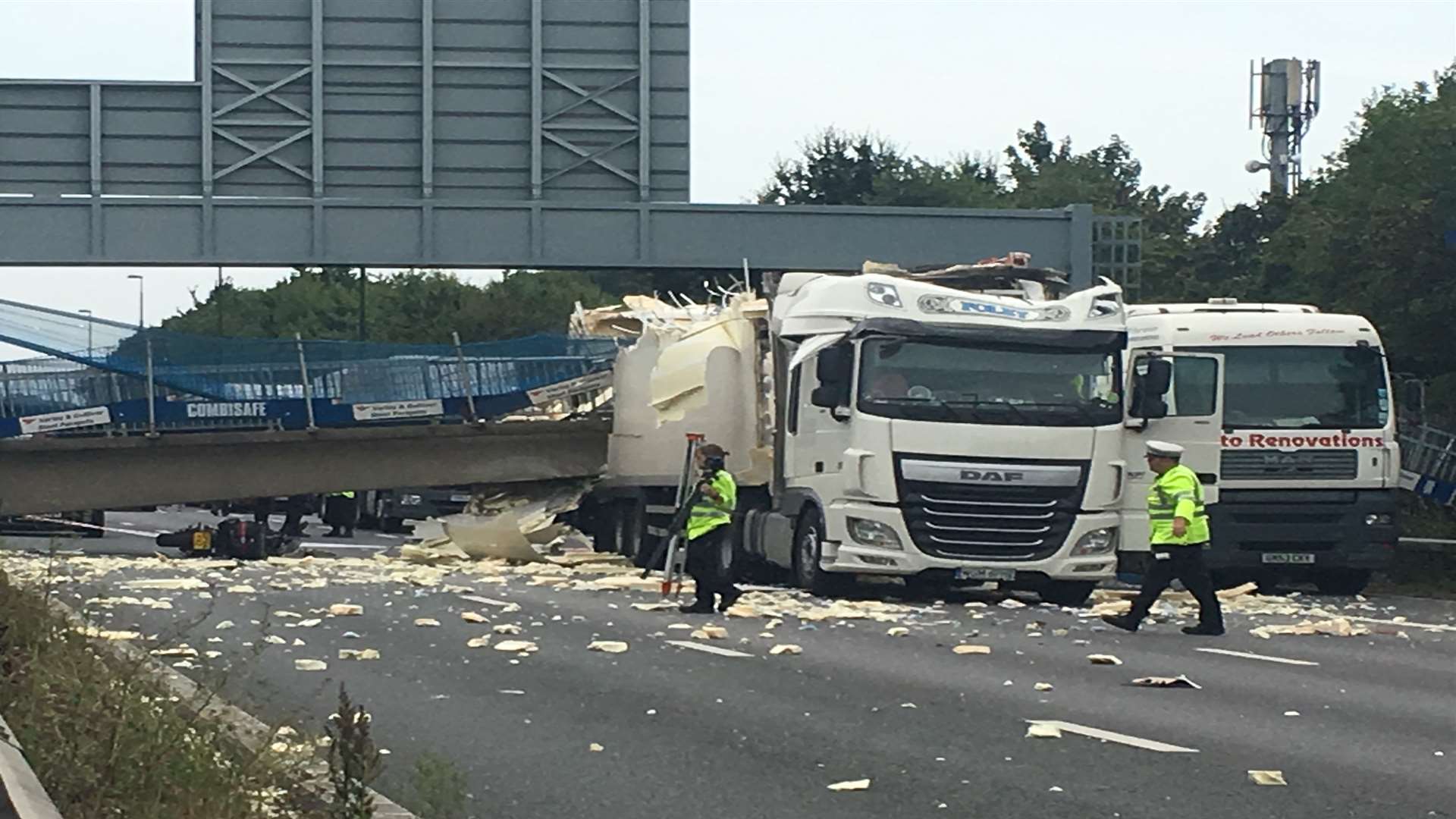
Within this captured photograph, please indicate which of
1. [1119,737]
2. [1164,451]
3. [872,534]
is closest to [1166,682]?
[1119,737]

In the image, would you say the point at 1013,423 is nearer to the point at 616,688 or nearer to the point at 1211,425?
the point at 1211,425

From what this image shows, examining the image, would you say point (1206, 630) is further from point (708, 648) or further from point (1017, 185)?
point (1017, 185)

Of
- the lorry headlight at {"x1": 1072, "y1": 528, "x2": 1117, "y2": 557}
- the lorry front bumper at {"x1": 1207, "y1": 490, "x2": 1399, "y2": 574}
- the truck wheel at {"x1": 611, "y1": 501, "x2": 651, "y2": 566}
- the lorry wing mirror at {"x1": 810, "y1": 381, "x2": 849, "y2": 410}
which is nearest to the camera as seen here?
the lorry wing mirror at {"x1": 810, "y1": 381, "x2": 849, "y2": 410}

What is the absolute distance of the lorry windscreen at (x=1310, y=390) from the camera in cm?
2405

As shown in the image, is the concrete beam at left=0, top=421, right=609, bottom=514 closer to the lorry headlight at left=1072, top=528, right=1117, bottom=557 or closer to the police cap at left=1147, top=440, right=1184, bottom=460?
the lorry headlight at left=1072, top=528, right=1117, bottom=557

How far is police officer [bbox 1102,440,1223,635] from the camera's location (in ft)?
60.4

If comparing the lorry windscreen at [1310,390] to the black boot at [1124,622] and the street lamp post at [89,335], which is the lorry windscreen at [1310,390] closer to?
the black boot at [1124,622]

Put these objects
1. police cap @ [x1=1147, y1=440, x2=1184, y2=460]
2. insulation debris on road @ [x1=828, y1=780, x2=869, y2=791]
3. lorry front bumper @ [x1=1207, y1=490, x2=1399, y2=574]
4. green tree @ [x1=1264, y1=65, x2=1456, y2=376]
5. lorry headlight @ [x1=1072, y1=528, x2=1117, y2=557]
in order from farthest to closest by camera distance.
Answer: green tree @ [x1=1264, y1=65, x2=1456, y2=376] < lorry front bumper @ [x1=1207, y1=490, x2=1399, y2=574] < lorry headlight @ [x1=1072, y1=528, x2=1117, y2=557] < police cap @ [x1=1147, y1=440, x2=1184, y2=460] < insulation debris on road @ [x1=828, y1=780, x2=869, y2=791]

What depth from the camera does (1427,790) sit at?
9.76 metres

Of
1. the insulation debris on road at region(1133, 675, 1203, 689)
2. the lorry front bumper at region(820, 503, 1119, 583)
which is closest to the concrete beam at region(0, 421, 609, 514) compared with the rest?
the lorry front bumper at region(820, 503, 1119, 583)

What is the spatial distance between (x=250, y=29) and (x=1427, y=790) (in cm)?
3039

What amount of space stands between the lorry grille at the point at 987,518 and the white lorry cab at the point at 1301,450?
3.08 metres

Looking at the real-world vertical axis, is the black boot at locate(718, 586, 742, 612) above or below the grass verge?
below

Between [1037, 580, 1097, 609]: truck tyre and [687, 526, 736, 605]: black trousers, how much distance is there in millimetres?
3799
